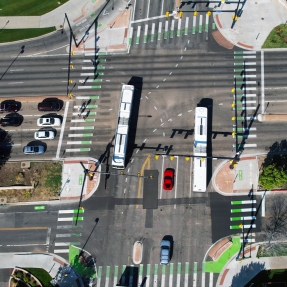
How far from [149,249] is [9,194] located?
97.4ft

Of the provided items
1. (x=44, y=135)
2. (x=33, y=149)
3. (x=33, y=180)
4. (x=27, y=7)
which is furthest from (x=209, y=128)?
(x=27, y=7)

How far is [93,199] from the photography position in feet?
147

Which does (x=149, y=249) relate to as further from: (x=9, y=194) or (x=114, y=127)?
(x=9, y=194)

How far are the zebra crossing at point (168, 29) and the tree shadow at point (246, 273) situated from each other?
48015 millimetres

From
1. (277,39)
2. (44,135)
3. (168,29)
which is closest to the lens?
(44,135)

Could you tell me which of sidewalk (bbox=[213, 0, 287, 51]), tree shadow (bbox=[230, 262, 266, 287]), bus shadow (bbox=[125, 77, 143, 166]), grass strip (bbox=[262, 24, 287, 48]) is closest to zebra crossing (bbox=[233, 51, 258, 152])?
sidewalk (bbox=[213, 0, 287, 51])

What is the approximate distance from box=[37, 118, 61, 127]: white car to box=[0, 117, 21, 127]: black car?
178 inches

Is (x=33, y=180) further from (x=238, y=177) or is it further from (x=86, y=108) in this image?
(x=238, y=177)

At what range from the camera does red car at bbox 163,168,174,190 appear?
43906 mm

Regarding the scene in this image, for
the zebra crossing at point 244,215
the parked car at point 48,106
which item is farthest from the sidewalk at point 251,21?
the parked car at point 48,106

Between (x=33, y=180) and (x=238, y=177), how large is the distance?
40816 millimetres

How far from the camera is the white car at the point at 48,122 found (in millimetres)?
46625

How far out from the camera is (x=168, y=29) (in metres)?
49.9

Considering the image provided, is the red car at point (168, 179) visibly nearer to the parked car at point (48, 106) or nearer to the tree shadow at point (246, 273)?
the tree shadow at point (246, 273)
